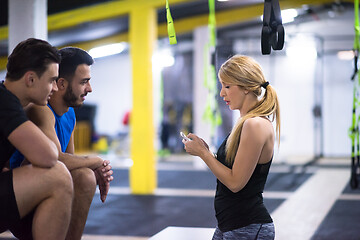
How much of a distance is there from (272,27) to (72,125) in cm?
106

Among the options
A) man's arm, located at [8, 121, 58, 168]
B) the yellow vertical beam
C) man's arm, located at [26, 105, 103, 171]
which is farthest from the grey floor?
man's arm, located at [8, 121, 58, 168]

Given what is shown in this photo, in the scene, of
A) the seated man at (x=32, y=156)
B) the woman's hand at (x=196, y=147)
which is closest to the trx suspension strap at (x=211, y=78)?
the woman's hand at (x=196, y=147)

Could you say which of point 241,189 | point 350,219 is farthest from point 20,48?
point 350,219

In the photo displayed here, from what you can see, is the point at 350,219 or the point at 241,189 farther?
the point at 350,219

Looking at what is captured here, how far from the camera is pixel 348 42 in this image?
36.8ft

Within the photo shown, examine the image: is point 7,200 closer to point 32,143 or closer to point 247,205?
point 32,143

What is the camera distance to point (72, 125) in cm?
239

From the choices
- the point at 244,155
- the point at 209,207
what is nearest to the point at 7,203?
the point at 244,155

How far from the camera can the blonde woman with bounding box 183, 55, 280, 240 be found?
198 cm

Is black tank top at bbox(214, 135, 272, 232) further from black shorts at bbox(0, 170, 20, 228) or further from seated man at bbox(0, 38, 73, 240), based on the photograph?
black shorts at bbox(0, 170, 20, 228)

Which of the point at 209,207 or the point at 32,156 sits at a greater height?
the point at 32,156

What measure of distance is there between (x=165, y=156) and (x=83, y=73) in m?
9.71

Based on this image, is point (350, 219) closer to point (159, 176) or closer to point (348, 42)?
point (159, 176)

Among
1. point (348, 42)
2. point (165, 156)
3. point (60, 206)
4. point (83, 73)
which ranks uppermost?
point (348, 42)
